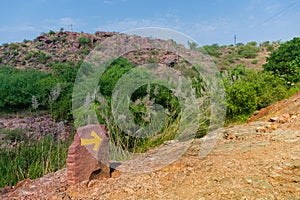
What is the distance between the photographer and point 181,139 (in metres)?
4.43

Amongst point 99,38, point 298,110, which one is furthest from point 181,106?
point 99,38

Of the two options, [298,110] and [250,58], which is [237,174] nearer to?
[298,110]

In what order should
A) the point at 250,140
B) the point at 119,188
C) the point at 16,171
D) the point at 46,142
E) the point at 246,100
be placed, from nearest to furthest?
the point at 119,188 < the point at 250,140 < the point at 16,171 < the point at 46,142 < the point at 246,100

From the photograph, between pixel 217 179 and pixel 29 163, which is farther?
pixel 29 163

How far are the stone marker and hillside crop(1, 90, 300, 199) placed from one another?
0.09 meters

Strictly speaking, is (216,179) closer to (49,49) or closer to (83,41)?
(49,49)

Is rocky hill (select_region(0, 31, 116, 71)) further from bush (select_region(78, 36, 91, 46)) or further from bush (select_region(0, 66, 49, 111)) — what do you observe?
bush (select_region(0, 66, 49, 111))

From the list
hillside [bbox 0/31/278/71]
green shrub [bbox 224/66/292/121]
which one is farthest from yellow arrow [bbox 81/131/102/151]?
hillside [bbox 0/31/278/71]

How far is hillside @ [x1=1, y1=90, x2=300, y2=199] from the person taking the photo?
1.99 metres

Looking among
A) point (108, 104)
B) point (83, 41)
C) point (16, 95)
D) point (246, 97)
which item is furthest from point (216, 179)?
point (83, 41)

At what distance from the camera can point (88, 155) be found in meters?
2.67

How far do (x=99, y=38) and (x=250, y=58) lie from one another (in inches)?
572

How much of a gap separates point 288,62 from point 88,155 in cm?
1048

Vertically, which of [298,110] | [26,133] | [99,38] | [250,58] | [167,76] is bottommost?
[26,133]
